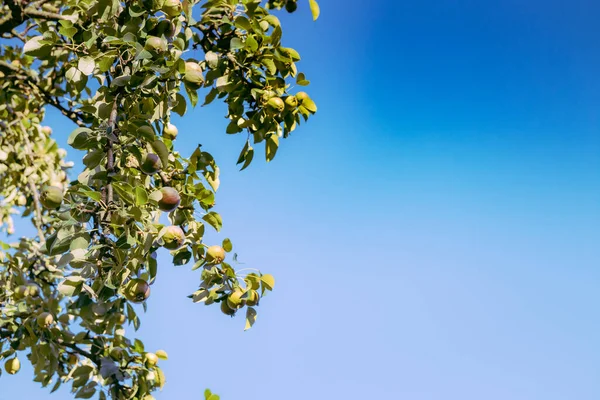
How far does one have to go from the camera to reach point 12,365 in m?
2.83

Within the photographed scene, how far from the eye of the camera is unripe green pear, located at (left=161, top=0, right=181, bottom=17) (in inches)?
72.3

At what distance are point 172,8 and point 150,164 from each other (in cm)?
48

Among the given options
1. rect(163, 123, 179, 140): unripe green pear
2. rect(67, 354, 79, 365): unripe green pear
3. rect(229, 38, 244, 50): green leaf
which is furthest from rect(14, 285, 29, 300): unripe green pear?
rect(229, 38, 244, 50): green leaf

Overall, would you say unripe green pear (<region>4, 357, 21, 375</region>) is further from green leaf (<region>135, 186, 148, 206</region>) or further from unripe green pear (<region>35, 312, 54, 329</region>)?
green leaf (<region>135, 186, 148, 206</region>)

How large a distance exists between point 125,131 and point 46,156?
270 cm

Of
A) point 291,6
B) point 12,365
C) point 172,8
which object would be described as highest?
point 291,6

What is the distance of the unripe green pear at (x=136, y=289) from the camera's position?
1.83m

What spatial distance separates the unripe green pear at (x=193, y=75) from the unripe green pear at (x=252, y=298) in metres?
0.68

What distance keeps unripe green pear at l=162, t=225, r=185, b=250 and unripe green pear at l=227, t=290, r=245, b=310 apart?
0.84 feet

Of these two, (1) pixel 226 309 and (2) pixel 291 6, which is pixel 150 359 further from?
(2) pixel 291 6

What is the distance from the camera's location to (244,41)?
198 cm

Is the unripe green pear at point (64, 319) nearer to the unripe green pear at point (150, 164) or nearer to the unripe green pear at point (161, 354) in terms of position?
the unripe green pear at point (161, 354)

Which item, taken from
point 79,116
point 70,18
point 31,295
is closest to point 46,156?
point 79,116

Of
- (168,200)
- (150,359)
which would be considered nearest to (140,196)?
(168,200)
